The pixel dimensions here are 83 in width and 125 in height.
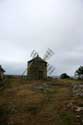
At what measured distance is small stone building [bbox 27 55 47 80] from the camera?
6103 cm

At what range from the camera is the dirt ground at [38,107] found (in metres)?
26.8

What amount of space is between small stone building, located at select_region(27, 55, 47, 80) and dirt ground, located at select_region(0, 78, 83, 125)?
20314 millimetres

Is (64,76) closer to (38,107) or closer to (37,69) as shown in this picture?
(37,69)

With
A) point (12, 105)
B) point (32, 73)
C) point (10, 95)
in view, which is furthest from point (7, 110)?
point (32, 73)

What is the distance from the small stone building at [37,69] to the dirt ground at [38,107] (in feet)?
66.6

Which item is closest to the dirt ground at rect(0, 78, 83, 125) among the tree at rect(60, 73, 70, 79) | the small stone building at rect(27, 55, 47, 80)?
the small stone building at rect(27, 55, 47, 80)

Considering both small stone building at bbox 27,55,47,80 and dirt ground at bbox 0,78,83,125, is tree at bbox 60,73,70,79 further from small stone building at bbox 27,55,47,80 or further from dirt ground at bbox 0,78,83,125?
dirt ground at bbox 0,78,83,125

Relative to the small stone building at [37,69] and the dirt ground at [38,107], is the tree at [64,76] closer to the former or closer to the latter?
the small stone building at [37,69]

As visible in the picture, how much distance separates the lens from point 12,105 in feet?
104

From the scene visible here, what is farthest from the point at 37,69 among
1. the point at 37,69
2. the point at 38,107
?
the point at 38,107

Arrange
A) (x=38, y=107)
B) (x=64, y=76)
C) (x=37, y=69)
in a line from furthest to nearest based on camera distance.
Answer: (x=64, y=76) → (x=37, y=69) → (x=38, y=107)

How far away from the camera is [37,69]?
201 ft

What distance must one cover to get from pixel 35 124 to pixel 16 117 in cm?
280

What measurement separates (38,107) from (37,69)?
30356mm
